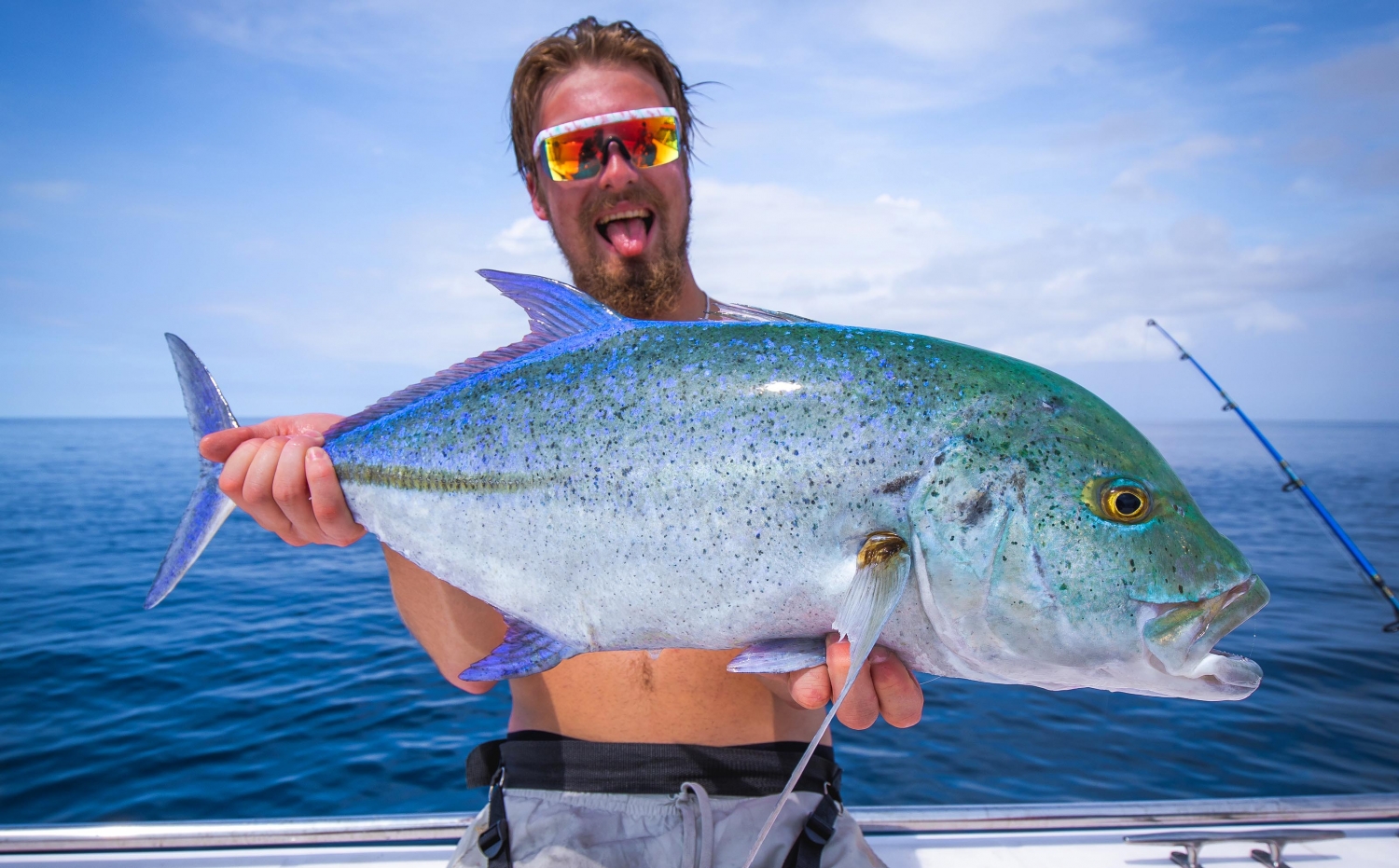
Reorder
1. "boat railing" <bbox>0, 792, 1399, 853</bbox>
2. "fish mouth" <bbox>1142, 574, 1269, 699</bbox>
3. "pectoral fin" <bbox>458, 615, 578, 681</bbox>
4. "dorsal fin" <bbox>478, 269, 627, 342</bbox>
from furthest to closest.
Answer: "boat railing" <bbox>0, 792, 1399, 853</bbox>
"dorsal fin" <bbox>478, 269, 627, 342</bbox>
"pectoral fin" <bbox>458, 615, 578, 681</bbox>
"fish mouth" <bbox>1142, 574, 1269, 699</bbox>

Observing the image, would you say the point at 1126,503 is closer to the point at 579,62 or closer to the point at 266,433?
the point at 266,433

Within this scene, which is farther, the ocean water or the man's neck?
the ocean water

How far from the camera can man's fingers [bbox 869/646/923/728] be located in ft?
5.83

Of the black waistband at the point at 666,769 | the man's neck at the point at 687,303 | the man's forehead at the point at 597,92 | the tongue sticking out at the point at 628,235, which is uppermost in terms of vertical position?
the man's forehead at the point at 597,92

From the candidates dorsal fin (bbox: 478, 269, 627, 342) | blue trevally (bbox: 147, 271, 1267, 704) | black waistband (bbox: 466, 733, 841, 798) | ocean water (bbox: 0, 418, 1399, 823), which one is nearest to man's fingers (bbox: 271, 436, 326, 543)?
blue trevally (bbox: 147, 271, 1267, 704)

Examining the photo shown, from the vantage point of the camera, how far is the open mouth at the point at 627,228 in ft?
11.8

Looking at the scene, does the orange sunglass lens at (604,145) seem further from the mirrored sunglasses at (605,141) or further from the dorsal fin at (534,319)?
the dorsal fin at (534,319)

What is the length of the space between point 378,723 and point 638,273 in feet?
19.2

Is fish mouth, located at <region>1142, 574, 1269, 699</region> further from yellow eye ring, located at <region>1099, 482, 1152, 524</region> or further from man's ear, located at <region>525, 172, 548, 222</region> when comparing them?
man's ear, located at <region>525, 172, 548, 222</region>

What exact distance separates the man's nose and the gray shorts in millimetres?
2692

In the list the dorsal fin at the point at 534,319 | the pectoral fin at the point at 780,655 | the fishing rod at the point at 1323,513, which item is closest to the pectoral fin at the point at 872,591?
the pectoral fin at the point at 780,655

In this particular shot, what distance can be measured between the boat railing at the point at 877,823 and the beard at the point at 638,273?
2583 millimetres

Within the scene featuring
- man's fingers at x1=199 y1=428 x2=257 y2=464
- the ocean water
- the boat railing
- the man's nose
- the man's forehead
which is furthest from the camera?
the ocean water

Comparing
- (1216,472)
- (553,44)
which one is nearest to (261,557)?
(553,44)
